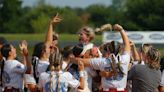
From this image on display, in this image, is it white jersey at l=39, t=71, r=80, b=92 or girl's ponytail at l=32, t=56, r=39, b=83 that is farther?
girl's ponytail at l=32, t=56, r=39, b=83

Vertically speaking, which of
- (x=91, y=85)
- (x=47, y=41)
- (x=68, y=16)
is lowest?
(x=68, y=16)

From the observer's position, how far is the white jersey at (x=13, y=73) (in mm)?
8633

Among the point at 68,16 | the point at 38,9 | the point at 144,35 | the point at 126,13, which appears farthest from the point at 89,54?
the point at 38,9

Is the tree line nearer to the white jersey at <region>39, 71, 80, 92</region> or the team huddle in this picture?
the team huddle

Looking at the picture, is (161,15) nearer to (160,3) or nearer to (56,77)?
(160,3)

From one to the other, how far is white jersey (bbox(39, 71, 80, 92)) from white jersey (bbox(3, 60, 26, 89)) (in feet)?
4.12

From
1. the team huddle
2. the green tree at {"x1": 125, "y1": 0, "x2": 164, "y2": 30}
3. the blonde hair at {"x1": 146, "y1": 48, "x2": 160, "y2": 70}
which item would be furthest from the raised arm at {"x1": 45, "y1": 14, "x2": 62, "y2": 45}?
the green tree at {"x1": 125, "y1": 0, "x2": 164, "y2": 30}

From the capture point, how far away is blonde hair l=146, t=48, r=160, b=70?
762 centimetres

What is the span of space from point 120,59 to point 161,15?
67.4 meters

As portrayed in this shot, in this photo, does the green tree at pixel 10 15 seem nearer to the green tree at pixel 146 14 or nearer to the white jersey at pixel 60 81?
the green tree at pixel 146 14

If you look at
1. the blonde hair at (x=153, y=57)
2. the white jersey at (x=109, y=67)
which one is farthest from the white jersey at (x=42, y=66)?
the blonde hair at (x=153, y=57)

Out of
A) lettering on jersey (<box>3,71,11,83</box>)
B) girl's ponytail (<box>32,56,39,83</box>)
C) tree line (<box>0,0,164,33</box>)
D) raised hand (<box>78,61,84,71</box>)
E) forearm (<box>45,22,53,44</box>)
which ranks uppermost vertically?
forearm (<box>45,22,53,44</box>)

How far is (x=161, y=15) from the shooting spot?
74188 millimetres

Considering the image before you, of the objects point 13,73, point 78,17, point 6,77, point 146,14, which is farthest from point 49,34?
point 78,17
